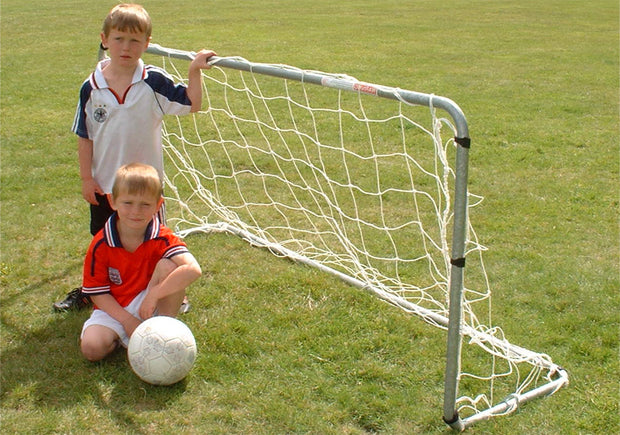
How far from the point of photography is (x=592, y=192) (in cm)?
562

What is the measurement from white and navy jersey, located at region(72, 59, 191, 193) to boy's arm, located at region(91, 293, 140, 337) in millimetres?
656

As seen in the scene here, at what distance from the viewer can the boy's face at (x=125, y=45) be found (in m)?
3.42

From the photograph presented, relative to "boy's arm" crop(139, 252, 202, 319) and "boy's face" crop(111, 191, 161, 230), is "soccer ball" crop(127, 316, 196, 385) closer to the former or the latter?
"boy's arm" crop(139, 252, 202, 319)

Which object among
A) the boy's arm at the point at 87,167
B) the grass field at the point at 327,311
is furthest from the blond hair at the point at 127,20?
the grass field at the point at 327,311

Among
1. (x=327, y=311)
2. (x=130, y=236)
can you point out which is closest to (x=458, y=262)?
(x=327, y=311)

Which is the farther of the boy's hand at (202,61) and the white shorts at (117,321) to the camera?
the boy's hand at (202,61)

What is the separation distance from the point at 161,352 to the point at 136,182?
2.60ft

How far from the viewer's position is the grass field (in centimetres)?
301

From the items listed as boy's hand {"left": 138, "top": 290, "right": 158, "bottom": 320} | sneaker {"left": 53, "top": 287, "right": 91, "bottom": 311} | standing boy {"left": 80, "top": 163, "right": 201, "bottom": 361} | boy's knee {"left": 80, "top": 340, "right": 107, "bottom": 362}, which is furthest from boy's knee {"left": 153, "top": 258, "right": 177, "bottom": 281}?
sneaker {"left": 53, "top": 287, "right": 91, "bottom": 311}

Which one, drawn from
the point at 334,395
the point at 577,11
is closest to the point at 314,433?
the point at 334,395

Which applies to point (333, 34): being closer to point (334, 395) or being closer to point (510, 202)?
point (510, 202)

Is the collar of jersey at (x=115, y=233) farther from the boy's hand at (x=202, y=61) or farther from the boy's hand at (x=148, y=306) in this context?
the boy's hand at (x=202, y=61)

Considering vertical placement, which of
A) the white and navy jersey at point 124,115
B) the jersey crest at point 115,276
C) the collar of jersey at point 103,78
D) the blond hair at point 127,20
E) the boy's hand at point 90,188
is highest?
the blond hair at point 127,20

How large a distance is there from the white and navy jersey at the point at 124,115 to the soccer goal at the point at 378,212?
34 centimetres
